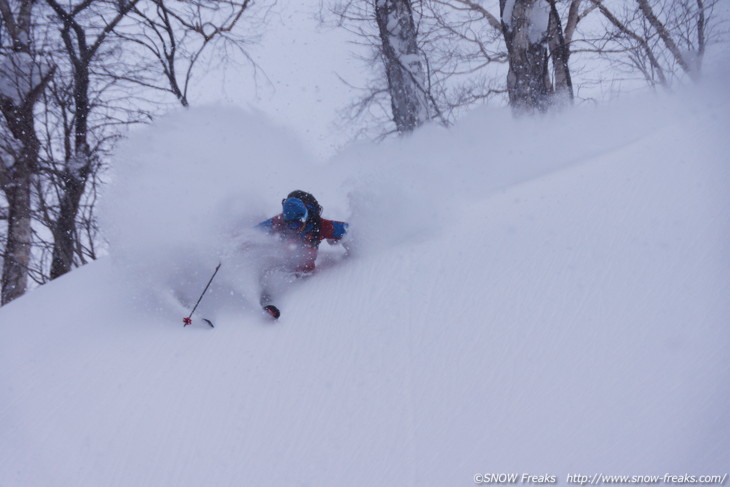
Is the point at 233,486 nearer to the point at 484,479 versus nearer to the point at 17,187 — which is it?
the point at 484,479

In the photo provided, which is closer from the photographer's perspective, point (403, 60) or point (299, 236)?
point (299, 236)

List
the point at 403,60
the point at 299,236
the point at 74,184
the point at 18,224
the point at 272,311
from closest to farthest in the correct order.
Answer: the point at 272,311 → the point at 299,236 → the point at 403,60 → the point at 18,224 → the point at 74,184

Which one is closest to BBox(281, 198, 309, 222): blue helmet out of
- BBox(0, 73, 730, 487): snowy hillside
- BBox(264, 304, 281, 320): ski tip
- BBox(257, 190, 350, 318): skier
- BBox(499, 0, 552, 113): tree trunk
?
BBox(257, 190, 350, 318): skier

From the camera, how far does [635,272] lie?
2531 mm

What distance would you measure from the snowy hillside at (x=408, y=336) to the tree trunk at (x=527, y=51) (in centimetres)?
180

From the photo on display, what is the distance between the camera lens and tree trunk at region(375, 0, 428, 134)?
6043mm

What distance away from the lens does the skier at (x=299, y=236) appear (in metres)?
3.49

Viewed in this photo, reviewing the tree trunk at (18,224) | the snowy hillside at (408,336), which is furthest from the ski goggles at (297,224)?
the tree trunk at (18,224)

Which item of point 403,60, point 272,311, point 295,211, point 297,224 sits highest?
point 403,60

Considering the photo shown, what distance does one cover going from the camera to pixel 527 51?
19.3ft

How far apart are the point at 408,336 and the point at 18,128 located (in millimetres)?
8073

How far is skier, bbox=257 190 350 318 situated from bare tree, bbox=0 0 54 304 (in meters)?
6.00

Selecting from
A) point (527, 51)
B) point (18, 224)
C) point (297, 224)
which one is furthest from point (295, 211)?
point (18, 224)

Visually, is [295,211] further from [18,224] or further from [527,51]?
[18,224]
